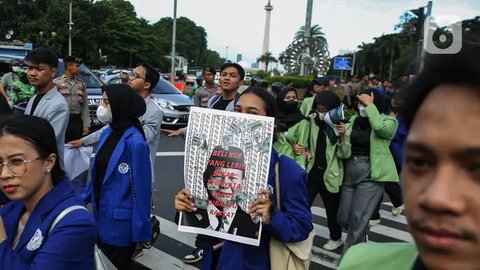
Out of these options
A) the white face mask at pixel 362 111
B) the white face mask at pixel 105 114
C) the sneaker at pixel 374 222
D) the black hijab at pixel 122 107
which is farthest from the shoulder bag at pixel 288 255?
the sneaker at pixel 374 222

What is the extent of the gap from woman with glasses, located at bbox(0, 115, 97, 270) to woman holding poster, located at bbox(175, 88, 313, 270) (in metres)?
0.48

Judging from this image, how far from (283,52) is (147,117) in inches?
3358

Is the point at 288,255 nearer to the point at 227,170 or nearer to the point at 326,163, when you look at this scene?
the point at 227,170

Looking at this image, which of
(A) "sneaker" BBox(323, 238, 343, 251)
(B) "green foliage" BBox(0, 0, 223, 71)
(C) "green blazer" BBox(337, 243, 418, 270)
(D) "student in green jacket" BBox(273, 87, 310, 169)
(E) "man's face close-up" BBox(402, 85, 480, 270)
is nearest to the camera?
(E) "man's face close-up" BBox(402, 85, 480, 270)

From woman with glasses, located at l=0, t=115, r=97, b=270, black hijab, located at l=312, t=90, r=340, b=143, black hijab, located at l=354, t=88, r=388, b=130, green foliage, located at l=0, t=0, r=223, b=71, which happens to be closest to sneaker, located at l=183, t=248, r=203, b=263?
black hijab, located at l=312, t=90, r=340, b=143

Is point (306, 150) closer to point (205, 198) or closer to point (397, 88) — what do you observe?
point (205, 198)

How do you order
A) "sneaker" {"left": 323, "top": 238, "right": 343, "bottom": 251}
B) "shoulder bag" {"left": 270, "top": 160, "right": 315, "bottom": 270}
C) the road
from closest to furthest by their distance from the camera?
1. "shoulder bag" {"left": 270, "top": 160, "right": 315, "bottom": 270}
2. the road
3. "sneaker" {"left": 323, "top": 238, "right": 343, "bottom": 251}

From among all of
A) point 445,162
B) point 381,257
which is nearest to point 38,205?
point 381,257

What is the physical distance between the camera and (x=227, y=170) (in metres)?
2.21

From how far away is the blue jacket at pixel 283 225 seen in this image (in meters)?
2.28

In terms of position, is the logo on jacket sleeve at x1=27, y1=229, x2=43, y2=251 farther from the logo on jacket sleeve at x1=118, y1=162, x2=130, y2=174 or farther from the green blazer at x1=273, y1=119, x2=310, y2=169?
the green blazer at x1=273, y1=119, x2=310, y2=169

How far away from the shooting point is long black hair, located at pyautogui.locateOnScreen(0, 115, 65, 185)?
87.4 inches

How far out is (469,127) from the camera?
87cm

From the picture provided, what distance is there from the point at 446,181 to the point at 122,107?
3049 mm
